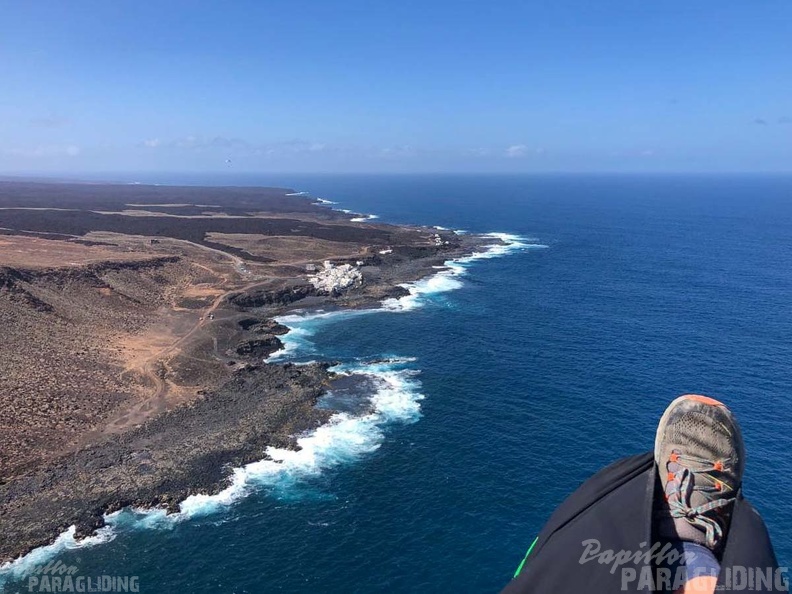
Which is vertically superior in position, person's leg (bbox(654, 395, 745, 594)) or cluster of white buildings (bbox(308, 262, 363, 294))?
person's leg (bbox(654, 395, 745, 594))

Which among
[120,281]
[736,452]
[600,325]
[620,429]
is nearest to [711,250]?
[600,325]

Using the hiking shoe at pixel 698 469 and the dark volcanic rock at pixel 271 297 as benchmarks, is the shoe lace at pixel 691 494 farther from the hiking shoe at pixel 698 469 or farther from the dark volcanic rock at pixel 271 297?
the dark volcanic rock at pixel 271 297

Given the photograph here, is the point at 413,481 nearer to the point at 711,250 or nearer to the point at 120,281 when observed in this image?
the point at 120,281

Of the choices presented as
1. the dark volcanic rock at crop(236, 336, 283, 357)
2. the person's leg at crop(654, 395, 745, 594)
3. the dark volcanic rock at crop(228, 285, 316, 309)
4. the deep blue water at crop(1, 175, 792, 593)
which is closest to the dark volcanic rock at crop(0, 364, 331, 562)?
the deep blue water at crop(1, 175, 792, 593)

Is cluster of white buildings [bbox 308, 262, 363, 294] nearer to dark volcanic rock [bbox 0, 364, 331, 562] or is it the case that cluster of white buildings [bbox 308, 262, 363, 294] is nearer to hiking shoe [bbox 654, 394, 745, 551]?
dark volcanic rock [bbox 0, 364, 331, 562]

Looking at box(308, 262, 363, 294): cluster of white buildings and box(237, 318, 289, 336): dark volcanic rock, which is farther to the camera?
box(308, 262, 363, 294): cluster of white buildings

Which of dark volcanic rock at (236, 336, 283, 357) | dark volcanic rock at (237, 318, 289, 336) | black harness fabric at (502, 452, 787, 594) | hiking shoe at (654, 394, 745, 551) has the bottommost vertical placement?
dark volcanic rock at (236, 336, 283, 357)

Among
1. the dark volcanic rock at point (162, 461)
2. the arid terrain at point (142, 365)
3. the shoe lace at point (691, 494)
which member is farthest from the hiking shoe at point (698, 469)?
the arid terrain at point (142, 365)
